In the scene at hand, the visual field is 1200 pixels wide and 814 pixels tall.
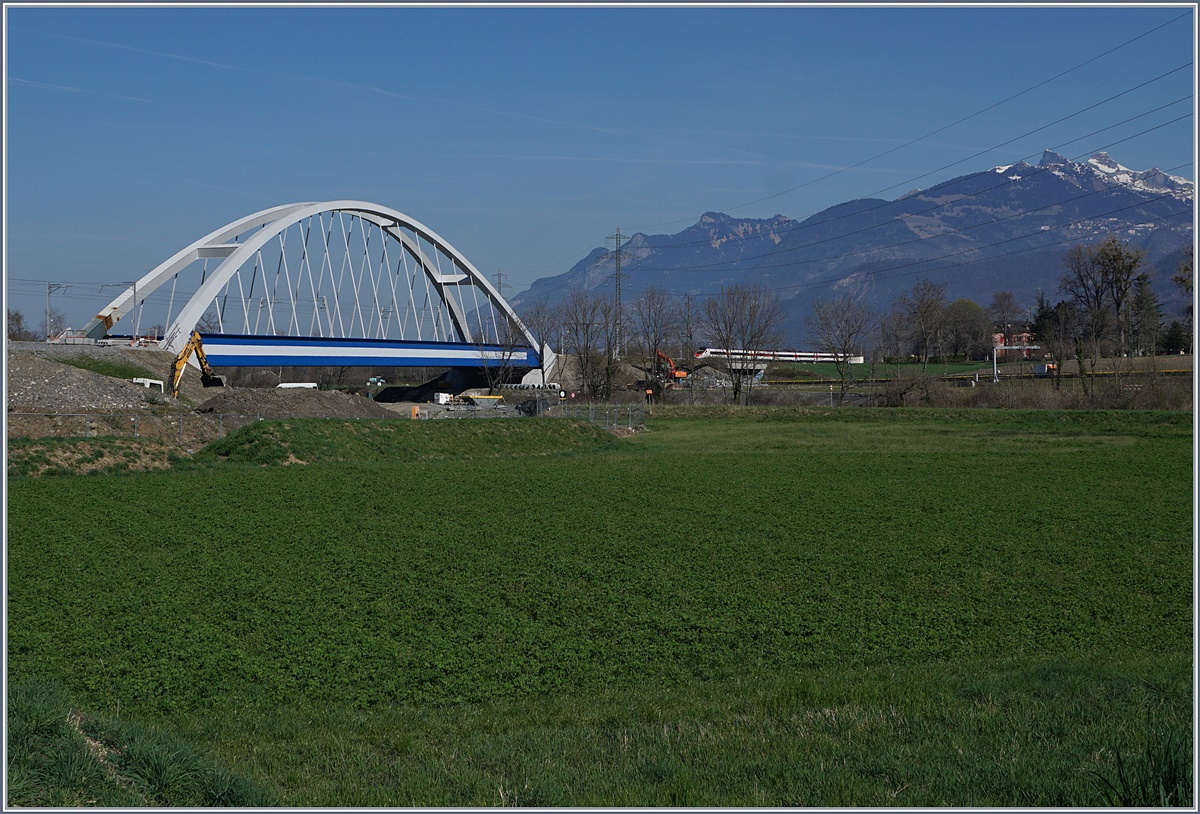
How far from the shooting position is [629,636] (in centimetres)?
1115

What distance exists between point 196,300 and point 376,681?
6247 centimetres

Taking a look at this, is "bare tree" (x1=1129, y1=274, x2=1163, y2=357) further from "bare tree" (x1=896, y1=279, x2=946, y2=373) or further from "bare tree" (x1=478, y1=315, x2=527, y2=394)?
"bare tree" (x1=478, y1=315, x2=527, y2=394)

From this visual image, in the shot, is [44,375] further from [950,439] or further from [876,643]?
[876,643]

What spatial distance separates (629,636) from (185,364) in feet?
167

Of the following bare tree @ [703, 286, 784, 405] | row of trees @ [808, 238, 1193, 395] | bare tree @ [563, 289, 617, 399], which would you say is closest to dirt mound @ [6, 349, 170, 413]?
bare tree @ [563, 289, 617, 399]

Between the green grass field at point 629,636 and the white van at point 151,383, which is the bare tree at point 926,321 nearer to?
the white van at point 151,383

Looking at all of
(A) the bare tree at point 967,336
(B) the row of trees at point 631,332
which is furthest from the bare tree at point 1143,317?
(A) the bare tree at point 967,336

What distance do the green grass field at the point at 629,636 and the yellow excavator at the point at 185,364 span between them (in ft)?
92.0

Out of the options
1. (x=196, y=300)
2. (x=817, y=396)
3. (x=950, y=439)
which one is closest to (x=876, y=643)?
(x=950, y=439)

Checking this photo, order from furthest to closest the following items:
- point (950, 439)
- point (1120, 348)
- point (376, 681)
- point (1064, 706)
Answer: point (1120, 348)
point (950, 439)
point (376, 681)
point (1064, 706)

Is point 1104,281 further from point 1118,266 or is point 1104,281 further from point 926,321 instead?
point 926,321

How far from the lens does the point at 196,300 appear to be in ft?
216

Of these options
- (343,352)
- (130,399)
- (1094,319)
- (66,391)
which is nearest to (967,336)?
(1094,319)

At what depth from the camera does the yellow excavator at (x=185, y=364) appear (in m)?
52.5
